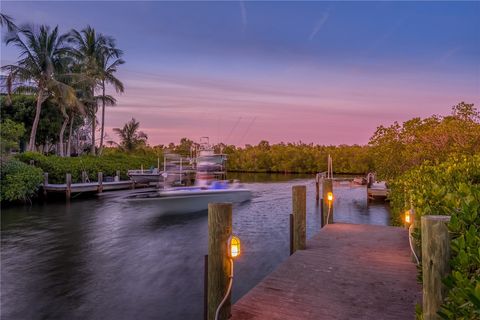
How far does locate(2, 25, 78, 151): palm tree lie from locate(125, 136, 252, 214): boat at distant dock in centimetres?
1040

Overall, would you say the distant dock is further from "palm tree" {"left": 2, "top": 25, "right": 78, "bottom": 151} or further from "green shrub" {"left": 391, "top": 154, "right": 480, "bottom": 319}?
"green shrub" {"left": 391, "top": 154, "right": 480, "bottom": 319}

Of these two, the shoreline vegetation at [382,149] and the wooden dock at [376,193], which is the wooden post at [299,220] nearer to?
the shoreline vegetation at [382,149]

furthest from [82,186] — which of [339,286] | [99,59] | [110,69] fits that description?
[339,286]

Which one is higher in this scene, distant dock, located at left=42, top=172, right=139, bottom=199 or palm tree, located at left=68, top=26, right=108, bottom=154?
palm tree, located at left=68, top=26, right=108, bottom=154

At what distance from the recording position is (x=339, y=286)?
506 cm

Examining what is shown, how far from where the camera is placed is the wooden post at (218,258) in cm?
410

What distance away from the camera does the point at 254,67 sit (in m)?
22.9

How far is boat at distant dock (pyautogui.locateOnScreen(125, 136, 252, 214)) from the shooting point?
20031mm

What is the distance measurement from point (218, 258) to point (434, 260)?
2.29 metres

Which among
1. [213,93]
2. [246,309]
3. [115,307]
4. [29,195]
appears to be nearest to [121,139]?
[213,93]

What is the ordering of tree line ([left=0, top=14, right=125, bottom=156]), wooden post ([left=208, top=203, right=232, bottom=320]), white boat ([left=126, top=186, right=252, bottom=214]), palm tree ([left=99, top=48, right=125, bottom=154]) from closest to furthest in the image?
1. wooden post ([left=208, top=203, right=232, bottom=320])
2. white boat ([left=126, top=186, right=252, bottom=214])
3. tree line ([left=0, top=14, right=125, bottom=156])
4. palm tree ([left=99, top=48, right=125, bottom=154])

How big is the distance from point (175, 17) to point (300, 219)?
15592 mm

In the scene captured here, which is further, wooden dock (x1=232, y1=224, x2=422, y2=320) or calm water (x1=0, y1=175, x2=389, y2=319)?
calm water (x1=0, y1=175, x2=389, y2=319)

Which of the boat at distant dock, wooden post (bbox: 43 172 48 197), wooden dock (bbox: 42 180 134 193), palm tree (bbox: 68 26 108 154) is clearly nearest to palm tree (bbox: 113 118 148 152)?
palm tree (bbox: 68 26 108 154)
